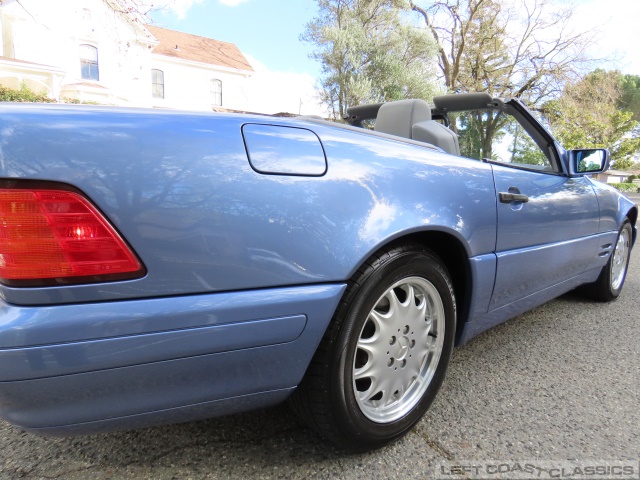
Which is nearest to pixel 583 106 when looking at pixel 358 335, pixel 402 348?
pixel 402 348

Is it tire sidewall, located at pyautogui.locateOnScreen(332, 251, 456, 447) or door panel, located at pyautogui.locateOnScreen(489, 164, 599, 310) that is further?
door panel, located at pyautogui.locateOnScreen(489, 164, 599, 310)

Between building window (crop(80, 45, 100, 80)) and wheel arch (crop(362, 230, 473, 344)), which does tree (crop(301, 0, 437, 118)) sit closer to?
building window (crop(80, 45, 100, 80))

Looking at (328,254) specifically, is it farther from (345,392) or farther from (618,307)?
(618,307)

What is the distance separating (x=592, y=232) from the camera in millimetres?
2795

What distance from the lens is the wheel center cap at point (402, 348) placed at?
159 cm

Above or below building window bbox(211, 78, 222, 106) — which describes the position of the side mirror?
below

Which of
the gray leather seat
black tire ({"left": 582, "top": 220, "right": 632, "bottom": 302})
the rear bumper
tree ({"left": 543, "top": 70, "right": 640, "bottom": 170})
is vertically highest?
tree ({"left": 543, "top": 70, "right": 640, "bottom": 170})

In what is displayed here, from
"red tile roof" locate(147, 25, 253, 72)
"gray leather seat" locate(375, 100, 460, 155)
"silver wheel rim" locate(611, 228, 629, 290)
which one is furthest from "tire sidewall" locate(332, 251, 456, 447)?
"red tile roof" locate(147, 25, 253, 72)

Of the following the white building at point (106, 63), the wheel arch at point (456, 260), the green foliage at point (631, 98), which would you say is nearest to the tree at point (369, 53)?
the white building at point (106, 63)

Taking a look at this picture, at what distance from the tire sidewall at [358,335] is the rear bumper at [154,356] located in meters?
0.10

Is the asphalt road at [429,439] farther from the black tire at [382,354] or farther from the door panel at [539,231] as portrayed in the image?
the door panel at [539,231]

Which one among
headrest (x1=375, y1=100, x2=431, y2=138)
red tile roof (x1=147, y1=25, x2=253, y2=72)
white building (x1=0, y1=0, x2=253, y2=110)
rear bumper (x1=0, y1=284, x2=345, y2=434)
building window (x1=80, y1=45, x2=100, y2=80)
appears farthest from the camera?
red tile roof (x1=147, y1=25, x2=253, y2=72)

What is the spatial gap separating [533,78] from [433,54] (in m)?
5.15

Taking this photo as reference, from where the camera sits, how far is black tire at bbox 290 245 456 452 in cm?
135
